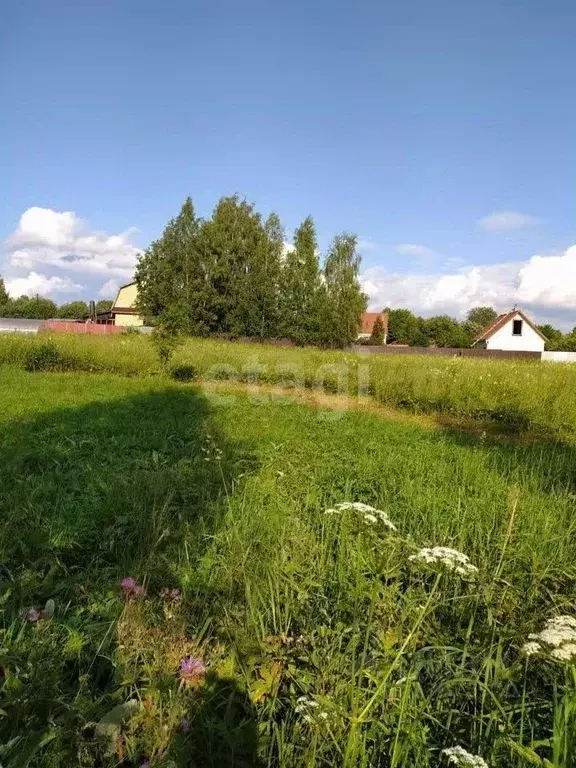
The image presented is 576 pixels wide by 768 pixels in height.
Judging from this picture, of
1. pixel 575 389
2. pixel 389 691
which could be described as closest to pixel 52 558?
pixel 389 691

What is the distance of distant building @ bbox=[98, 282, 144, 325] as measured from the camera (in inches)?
1797

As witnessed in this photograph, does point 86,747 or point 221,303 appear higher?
point 221,303

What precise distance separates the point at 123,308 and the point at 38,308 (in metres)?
28.4

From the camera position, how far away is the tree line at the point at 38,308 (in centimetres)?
6109

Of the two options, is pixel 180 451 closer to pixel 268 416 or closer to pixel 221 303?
pixel 268 416

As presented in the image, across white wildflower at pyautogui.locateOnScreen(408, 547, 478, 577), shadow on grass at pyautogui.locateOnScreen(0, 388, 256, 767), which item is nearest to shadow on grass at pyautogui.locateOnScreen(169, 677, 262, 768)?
shadow on grass at pyautogui.locateOnScreen(0, 388, 256, 767)

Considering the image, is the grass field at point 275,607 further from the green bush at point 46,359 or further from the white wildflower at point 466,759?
the green bush at point 46,359

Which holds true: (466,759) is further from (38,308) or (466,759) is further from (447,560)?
(38,308)

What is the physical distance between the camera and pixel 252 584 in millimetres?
2109

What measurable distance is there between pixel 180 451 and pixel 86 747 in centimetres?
363

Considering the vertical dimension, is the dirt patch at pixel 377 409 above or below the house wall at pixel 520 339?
below

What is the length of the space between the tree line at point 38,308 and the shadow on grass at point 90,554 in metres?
59.0

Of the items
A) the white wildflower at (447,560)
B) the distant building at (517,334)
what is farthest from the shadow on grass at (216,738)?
the distant building at (517,334)

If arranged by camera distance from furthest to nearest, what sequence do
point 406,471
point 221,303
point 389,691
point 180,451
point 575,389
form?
1. point 221,303
2. point 575,389
3. point 180,451
4. point 406,471
5. point 389,691
